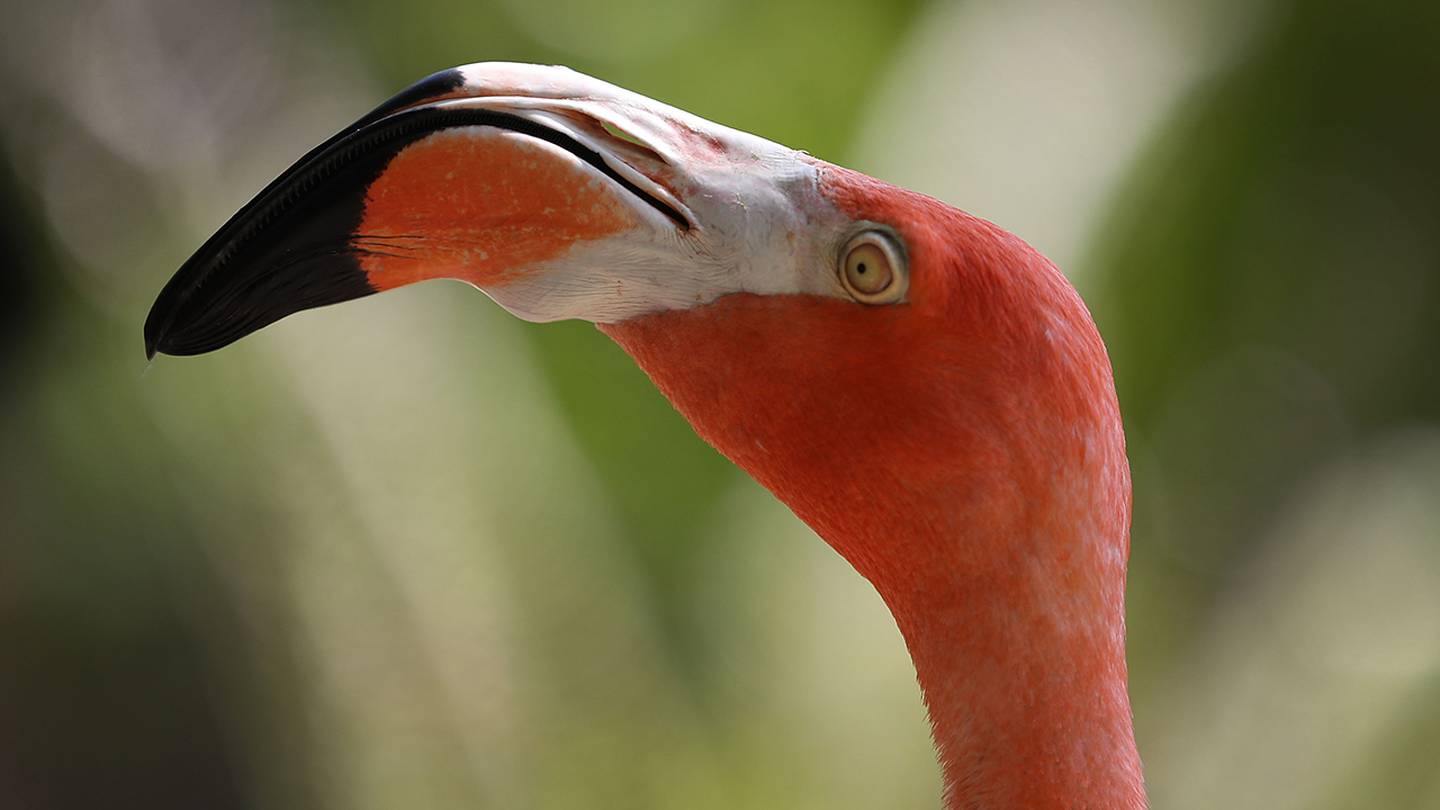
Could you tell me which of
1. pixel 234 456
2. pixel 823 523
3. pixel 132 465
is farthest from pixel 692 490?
pixel 823 523

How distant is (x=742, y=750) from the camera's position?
277 centimetres

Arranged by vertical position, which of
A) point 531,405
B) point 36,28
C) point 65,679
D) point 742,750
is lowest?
point 742,750

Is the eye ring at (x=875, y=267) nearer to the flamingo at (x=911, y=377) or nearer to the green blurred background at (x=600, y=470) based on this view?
the flamingo at (x=911, y=377)

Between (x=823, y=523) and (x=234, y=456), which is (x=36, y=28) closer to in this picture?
(x=234, y=456)

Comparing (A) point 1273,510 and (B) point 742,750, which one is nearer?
(B) point 742,750

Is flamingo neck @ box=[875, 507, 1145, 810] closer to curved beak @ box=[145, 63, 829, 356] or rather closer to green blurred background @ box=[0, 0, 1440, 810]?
curved beak @ box=[145, 63, 829, 356]

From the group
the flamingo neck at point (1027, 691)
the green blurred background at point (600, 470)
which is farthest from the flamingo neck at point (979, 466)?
the green blurred background at point (600, 470)

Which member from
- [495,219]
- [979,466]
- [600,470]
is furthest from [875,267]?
[600,470]

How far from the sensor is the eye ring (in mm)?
1064

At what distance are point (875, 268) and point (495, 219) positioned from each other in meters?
0.30

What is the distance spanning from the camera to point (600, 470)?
2.99 meters

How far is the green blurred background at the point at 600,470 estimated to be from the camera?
2.81 metres

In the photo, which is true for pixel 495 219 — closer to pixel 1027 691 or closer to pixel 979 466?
pixel 979 466

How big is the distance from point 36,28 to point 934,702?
3.14 meters
